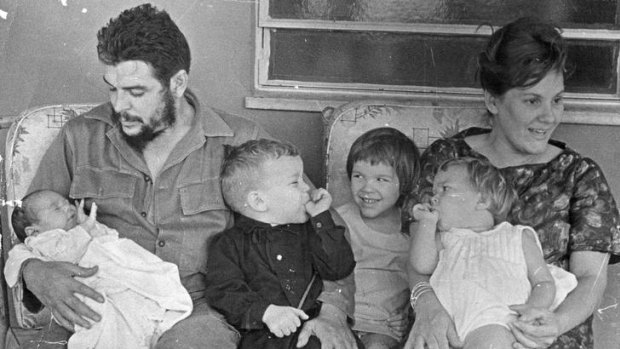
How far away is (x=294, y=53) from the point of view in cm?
299

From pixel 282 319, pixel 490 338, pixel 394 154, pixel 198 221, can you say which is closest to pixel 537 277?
pixel 490 338

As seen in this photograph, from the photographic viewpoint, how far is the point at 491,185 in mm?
2377

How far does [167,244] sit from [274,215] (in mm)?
350

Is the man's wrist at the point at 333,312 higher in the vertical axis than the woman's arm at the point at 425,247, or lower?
lower

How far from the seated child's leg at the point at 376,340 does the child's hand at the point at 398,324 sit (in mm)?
28

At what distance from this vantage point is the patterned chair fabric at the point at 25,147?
2744 mm

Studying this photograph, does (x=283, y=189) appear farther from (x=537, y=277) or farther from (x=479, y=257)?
(x=537, y=277)

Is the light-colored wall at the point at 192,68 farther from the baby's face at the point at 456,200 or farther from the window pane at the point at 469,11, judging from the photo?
the baby's face at the point at 456,200

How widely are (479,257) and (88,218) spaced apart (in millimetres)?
1086

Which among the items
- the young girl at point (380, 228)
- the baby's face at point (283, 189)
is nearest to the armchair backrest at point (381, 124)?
the young girl at point (380, 228)

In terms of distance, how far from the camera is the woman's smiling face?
2.50 meters

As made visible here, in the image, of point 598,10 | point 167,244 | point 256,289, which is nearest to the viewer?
point 256,289

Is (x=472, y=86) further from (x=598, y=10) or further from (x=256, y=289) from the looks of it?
(x=256, y=289)

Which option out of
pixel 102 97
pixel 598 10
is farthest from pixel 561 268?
pixel 102 97
